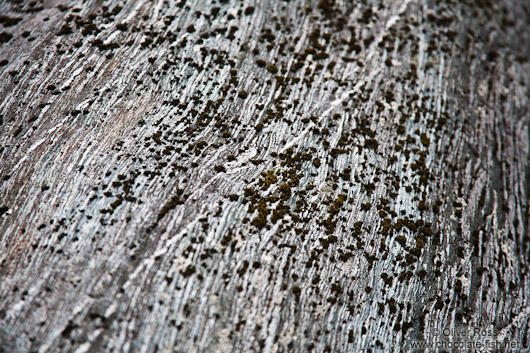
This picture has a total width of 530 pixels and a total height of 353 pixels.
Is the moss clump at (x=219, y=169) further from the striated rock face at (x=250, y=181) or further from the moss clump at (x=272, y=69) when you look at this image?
the moss clump at (x=272, y=69)

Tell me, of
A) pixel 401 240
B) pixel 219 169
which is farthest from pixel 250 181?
pixel 401 240

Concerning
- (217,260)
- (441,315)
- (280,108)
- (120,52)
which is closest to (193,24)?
(120,52)

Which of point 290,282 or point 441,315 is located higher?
point 290,282

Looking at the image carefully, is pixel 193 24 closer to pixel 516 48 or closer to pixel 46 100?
pixel 46 100

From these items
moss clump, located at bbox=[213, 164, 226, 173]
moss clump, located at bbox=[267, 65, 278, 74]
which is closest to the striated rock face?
moss clump, located at bbox=[267, 65, 278, 74]

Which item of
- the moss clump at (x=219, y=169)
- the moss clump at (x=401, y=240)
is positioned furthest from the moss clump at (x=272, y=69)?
the moss clump at (x=401, y=240)

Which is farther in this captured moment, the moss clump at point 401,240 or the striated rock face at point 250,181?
the moss clump at point 401,240

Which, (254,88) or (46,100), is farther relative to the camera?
(254,88)

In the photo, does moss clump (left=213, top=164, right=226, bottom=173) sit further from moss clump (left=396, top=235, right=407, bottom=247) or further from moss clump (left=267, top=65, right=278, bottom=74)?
moss clump (left=396, top=235, right=407, bottom=247)

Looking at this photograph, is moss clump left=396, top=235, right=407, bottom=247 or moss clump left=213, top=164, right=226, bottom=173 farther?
moss clump left=396, top=235, right=407, bottom=247
